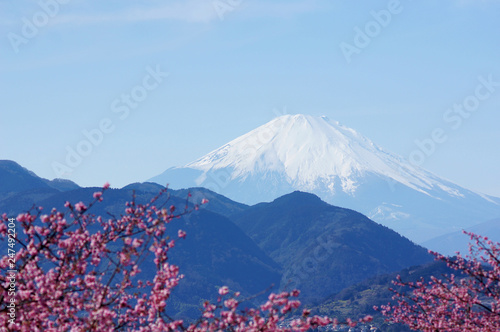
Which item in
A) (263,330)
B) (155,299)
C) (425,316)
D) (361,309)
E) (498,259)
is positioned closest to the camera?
(263,330)

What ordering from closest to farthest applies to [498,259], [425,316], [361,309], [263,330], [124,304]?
[263,330] < [124,304] < [498,259] < [425,316] < [361,309]

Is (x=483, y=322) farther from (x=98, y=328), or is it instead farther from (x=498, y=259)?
(x=98, y=328)

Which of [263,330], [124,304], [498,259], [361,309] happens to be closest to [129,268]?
[124,304]

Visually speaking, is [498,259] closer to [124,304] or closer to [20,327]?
[124,304]

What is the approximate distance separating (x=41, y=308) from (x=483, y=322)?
47.1 ft

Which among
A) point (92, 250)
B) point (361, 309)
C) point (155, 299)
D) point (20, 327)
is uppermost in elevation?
point (361, 309)

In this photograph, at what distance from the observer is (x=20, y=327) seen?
11.7m

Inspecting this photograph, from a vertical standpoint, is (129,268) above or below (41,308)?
above

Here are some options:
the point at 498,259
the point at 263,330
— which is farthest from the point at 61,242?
the point at 498,259

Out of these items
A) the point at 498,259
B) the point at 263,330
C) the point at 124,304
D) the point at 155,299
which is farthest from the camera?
the point at 498,259

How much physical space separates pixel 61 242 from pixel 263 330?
4403 millimetres

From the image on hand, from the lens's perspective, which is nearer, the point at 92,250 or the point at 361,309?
the point at 92,250

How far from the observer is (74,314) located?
41.5 ft

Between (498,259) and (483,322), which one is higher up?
(498,259)
